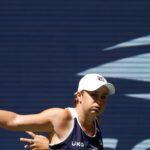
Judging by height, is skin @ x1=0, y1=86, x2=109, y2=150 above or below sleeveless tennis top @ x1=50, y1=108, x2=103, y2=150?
above

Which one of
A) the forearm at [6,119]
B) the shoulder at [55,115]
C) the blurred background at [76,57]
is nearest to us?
the forearm at [6,119]

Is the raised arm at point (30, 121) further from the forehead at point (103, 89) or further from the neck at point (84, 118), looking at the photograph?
the forehead at point (103, 89)

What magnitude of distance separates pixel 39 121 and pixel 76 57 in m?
2.07

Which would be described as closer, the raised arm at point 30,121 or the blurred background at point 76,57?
the raised arm at point 30,121

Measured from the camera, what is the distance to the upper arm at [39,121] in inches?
148

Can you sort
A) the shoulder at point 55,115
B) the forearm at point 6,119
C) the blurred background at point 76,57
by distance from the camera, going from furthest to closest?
the blurred background at point 76,57 → the shoulder at point 55,115 → the forearm at point 6,119

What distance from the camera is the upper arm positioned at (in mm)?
3754

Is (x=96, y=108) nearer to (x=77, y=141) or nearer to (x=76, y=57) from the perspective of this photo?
(x=77, y=141)

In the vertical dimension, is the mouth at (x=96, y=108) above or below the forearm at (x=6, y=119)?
above

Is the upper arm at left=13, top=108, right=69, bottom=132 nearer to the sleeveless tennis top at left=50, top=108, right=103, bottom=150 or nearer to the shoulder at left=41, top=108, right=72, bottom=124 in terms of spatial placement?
the shoulder at left=41, top=108, right=72, bottom=124

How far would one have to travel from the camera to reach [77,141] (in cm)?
378

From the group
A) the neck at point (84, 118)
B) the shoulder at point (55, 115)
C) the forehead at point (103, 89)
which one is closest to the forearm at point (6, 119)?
the shoulder at point (55, 115)

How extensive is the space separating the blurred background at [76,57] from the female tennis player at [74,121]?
1.83 metres

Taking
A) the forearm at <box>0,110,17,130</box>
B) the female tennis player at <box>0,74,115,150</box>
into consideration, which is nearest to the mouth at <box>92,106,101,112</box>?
the female tennis player at <box>0,74,115,150</box>
